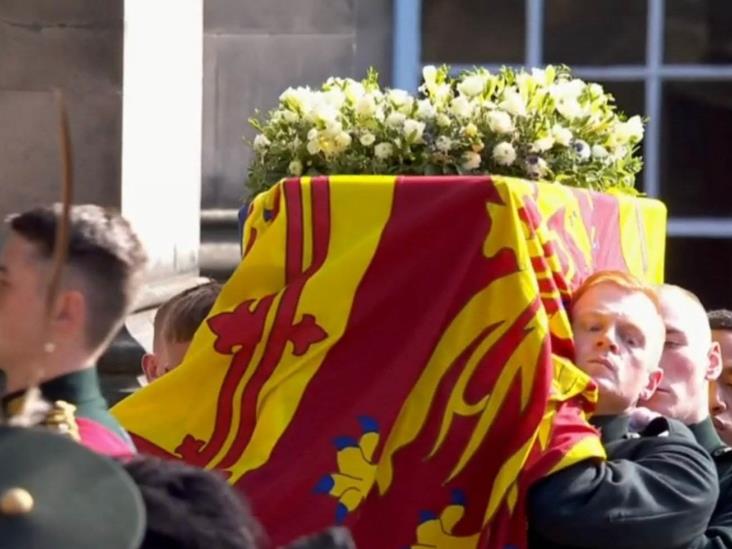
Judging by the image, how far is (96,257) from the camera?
2.40 meters

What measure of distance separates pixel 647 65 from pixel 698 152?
0.33m

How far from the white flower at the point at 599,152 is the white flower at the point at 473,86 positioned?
267 mm

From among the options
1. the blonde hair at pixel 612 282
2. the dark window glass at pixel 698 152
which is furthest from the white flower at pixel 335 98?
the dark window glass at pixel 698 152

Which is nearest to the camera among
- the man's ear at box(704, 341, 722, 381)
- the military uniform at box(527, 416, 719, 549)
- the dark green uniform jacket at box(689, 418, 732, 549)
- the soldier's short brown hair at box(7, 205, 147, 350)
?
the soldier's short brown hair at box(7, 205, 147, 350)

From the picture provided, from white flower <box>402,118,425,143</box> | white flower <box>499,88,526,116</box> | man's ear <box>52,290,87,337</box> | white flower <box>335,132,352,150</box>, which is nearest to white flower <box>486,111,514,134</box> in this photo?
white flower <box>499,88,526,116</box>

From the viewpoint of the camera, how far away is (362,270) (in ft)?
10.2

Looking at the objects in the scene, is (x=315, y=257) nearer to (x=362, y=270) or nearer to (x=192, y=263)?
(x=362, y=270)

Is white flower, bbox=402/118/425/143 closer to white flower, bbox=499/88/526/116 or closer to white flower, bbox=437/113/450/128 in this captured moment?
white flower, bbox=437/113/450/128

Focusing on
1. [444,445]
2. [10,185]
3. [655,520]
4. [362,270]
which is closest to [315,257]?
[362,270]

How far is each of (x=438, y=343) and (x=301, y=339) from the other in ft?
0.77

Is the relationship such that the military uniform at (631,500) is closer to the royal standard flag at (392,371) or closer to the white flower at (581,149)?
the royal standard flag at (392,371)

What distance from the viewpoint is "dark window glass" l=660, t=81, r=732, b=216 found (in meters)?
5.96

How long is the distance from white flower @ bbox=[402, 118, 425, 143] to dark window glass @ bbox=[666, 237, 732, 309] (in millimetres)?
2455

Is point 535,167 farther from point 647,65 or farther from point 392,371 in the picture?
point 647,65
